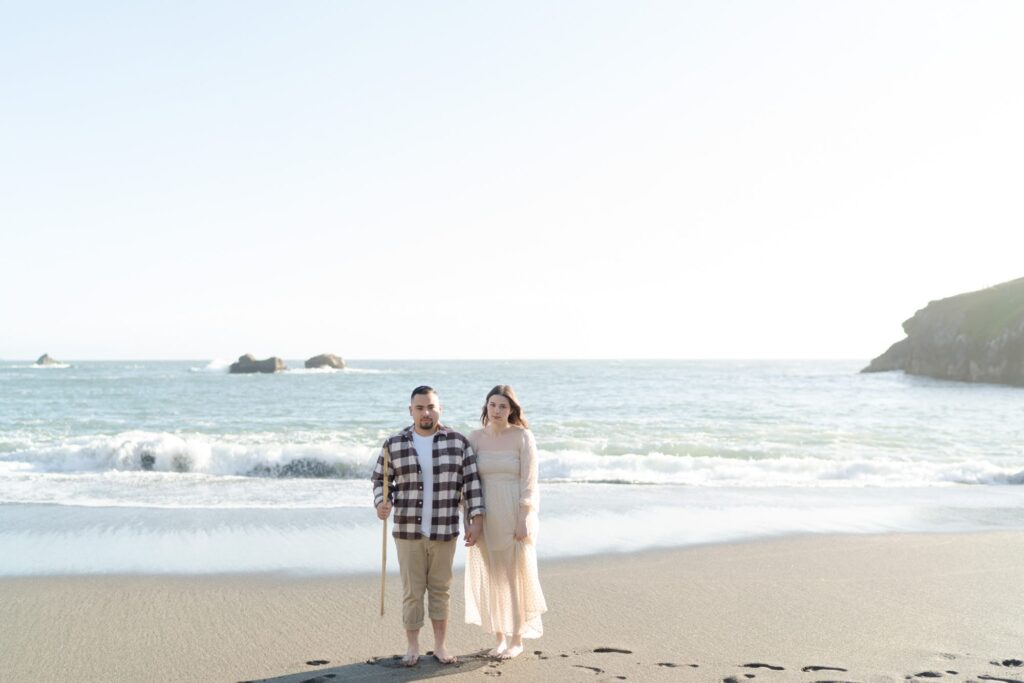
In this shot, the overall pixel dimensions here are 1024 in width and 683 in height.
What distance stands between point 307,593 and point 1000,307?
63262 mm

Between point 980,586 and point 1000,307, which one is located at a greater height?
point 1000,307

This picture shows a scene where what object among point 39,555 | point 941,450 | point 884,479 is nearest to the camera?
point 39,555

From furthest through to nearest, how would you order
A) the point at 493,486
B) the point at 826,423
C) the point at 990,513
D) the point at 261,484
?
the point at 826,423
the point at 261,484
the point at 990,513
the point at 493,486

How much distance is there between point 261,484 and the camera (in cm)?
1407

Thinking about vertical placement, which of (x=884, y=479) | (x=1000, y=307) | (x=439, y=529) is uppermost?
(x=1000, y=307)

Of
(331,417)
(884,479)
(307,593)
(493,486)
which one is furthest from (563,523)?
(331,417)

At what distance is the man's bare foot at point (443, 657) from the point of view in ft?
16.3

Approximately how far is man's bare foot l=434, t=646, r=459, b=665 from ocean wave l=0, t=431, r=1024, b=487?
9.81m

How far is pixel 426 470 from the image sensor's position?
496 cm

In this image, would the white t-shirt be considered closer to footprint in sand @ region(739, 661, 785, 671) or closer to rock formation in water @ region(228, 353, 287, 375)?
footprint in sand @ region(739, 661, 785, 671)

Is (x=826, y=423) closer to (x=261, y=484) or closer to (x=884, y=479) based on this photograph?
(x=884, y=479)

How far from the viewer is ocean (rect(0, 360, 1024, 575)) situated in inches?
346

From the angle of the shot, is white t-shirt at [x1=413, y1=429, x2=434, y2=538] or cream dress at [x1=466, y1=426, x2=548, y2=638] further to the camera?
cream dress at [x1=466, y1=426, x2=548, y2=638]

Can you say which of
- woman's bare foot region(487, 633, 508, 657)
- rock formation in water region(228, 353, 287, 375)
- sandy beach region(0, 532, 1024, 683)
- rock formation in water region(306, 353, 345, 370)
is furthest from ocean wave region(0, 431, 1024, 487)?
rock formation in water region(306, 353, 345, 370)
